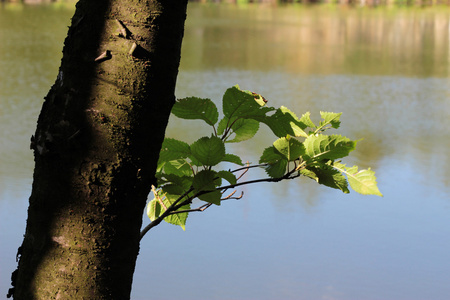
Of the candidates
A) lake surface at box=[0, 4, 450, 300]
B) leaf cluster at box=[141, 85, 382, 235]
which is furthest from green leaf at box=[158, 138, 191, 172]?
lake surface at box=[0, 4, 450, 300]

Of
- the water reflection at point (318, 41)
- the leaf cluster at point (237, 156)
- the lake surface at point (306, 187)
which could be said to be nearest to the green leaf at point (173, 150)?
the leaf cluster at point (237, 156)

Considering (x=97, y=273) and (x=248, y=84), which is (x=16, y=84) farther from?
(x=97, y=273)

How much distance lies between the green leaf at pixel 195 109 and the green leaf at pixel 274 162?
0.21ft

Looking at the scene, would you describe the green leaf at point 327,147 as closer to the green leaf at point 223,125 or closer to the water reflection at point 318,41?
the green leaf at point 223,125

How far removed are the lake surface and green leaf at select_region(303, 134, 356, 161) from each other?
143 cm

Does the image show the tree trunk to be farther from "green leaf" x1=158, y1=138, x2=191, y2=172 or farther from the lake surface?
the lake surface

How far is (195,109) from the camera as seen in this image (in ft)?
1.99

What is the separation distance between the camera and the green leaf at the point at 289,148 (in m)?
0.58

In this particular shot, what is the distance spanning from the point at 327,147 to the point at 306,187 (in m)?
2.48

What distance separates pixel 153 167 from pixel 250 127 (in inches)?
7.3

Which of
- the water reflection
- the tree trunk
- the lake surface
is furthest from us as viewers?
the water reflection

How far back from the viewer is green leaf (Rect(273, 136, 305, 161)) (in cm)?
58

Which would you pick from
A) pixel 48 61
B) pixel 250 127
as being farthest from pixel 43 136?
pixel 48 61

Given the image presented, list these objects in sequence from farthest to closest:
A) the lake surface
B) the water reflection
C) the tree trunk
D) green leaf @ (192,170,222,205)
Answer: the water reflection < the lake surface < green leaf @ (192,170,222,205) < the tree trunk
